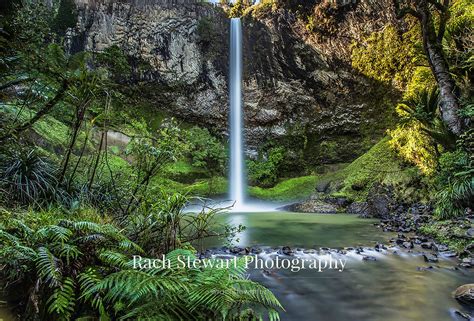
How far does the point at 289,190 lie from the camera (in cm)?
1697

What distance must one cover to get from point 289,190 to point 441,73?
9.93 metres

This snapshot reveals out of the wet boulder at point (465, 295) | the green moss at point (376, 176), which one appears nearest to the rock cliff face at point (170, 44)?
the green moss at point (376, 176)

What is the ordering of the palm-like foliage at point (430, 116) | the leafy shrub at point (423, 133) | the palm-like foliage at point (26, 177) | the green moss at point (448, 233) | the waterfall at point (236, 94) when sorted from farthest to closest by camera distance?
1. the waterfall at point (236, 94)
2. the leafy shrub at point (423, 133)
3. the palm-like foliage at point (430, 116)
4. the green moss at point (448, 233)
5. the palm-like foliage at point (26, 177)

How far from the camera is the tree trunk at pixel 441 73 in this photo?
7770 mm

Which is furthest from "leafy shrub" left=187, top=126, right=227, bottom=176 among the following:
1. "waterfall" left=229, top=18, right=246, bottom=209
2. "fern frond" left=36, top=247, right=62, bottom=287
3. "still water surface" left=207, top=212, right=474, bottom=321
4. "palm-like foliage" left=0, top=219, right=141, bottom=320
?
"fern frond" left=36, top=247, right=62, bottom=287

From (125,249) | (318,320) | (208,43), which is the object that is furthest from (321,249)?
(208,43)

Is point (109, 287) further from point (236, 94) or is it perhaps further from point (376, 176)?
point (236, 94)

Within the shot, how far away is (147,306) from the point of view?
1590 mm

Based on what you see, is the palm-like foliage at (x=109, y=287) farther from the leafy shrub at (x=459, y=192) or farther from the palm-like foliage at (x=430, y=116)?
the palm-like foliage at (x=430, y=116)

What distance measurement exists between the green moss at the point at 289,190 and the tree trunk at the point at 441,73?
8888 mm

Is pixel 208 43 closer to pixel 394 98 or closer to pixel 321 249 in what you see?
pixel 394 98

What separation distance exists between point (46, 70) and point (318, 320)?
12.0 feet

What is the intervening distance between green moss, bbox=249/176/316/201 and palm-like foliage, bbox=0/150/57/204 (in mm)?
13246

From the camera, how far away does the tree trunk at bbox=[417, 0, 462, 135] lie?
777 cm
